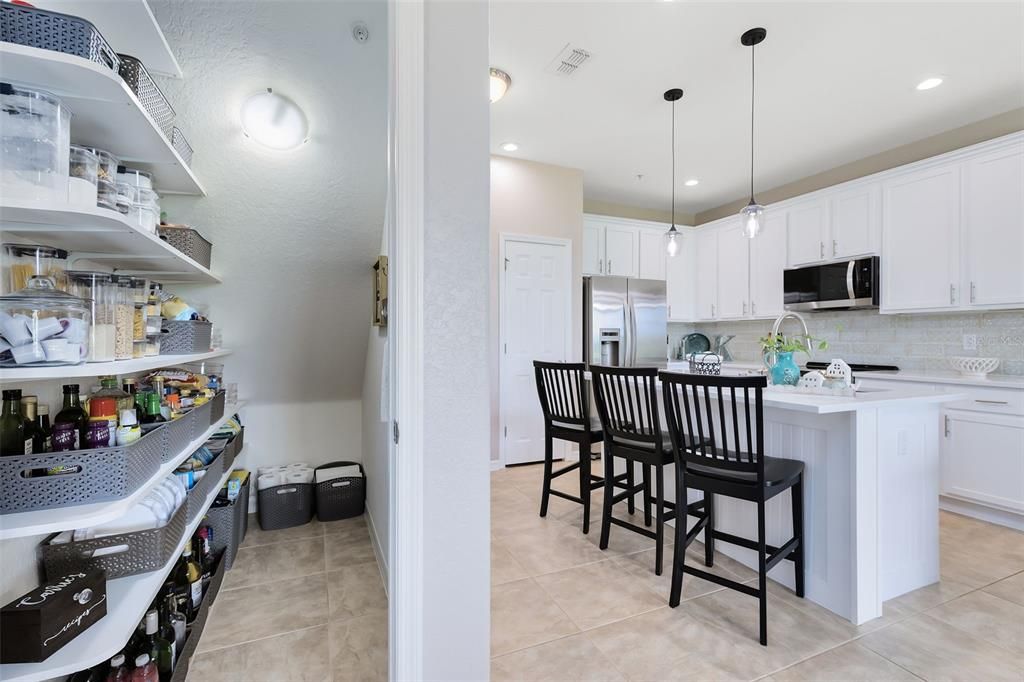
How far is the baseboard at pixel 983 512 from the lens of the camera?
2.79 metres

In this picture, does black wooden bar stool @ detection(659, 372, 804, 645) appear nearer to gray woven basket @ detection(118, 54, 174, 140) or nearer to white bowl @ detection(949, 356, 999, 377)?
gray woven basket @ detection(118, 54, 174, 140)

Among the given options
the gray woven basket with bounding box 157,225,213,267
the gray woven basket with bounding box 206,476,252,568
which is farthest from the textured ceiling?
the gray woven basket with bounding box 206,476,252,568

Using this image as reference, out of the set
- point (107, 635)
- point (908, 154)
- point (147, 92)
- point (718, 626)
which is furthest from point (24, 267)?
point (908, 154)

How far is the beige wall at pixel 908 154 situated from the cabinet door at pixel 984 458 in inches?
80.1

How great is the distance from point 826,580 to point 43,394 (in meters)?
2.88

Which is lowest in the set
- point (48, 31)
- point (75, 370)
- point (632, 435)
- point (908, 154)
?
point (632, 435)

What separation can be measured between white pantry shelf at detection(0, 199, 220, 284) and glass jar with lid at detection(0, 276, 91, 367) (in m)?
0.17

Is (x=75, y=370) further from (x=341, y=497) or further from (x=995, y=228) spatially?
(x=995, y=228)

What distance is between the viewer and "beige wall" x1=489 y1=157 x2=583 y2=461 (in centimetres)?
397

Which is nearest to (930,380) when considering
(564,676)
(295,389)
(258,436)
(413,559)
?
(564,676)

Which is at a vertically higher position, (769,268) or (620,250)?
(620,250)

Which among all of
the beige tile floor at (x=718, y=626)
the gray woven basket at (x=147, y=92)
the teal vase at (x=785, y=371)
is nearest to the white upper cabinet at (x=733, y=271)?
the teal vase at (x=785, y=371)

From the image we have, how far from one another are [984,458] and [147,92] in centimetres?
454

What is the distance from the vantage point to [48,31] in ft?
3.19
